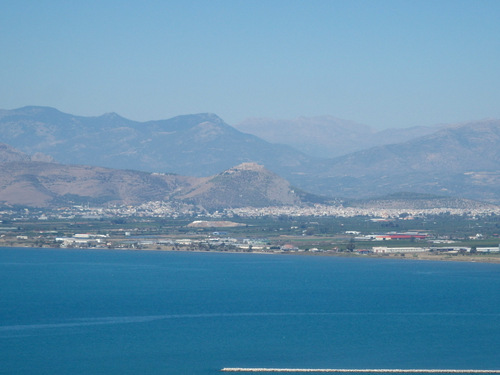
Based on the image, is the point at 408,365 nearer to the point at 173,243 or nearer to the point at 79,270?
the point at 79,270

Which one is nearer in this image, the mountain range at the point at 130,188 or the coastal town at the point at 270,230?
the coastal town at the point at 270,230

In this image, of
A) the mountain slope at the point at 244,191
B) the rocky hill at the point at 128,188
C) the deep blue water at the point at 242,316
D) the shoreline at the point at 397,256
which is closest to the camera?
the deep blue water at the point at 242,316

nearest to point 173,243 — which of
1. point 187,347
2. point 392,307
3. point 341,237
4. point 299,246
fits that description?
point 299,246

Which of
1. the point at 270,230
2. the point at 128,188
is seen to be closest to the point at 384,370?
the point at 270,230

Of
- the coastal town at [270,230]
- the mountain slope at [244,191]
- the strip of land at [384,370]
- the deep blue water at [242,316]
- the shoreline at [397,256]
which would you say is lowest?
the strip of land at [384,370]

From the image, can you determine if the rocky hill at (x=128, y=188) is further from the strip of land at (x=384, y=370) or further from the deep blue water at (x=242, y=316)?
the strip of land at (x=384, y=370)

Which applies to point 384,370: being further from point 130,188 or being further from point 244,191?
point 130,188

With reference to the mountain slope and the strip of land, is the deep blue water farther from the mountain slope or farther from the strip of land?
the mountain slope

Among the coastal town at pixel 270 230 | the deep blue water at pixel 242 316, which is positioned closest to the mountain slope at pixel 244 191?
the coastal town at pixel 270 230

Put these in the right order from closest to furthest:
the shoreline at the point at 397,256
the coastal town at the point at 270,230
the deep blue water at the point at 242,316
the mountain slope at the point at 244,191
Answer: the deep blue water at the point at 242,316
the shoreline at the point at 397,256
the coastal town at the point at 270,230
the mountain slope at the point at 244,191
